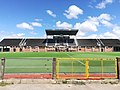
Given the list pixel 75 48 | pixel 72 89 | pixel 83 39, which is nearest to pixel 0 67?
pixel 72 89

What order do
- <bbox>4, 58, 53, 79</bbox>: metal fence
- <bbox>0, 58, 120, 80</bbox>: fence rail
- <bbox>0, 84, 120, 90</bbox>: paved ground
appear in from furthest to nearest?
<bbox>4, 58, 53, 79</bbox>: metal fence
<bbox>0, 58, 120, 80</bbox>: fence rail
<bbox>0, 84, 120, 90</bbox>: paved ground

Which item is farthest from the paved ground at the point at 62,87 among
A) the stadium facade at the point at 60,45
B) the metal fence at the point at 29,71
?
the stadium facade at the point at 60,45

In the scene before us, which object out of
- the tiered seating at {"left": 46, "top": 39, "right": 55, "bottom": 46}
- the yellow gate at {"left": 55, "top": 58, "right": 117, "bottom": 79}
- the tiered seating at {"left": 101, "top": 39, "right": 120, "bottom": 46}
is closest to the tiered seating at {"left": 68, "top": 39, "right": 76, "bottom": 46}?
the tiered seating at {"left": 46, "top": 39, "right": 55, "bottom": 46}

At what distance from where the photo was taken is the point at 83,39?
89.0 metres

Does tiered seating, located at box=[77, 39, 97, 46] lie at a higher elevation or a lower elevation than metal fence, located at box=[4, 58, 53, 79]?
higher

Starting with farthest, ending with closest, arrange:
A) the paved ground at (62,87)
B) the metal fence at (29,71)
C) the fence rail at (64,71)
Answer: the metal fence at (29,71)
the fence rail at (64,71)
the paved ground at (62,87)

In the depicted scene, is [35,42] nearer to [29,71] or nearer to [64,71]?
[29,71]

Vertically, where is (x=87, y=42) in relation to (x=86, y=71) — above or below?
above

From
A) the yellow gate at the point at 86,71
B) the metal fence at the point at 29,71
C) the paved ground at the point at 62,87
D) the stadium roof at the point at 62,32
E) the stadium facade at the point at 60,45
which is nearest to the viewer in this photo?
the paved ground at the point at 62,87

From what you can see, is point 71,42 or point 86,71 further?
point 71,42

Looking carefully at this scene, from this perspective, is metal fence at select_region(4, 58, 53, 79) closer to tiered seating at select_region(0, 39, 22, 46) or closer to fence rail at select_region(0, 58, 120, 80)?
fence rail at select_region(0, 58, 120, 80)

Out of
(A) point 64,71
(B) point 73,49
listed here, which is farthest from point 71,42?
(A) point 64,71

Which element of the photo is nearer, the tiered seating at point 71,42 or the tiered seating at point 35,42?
the tiered seating at point 71,42

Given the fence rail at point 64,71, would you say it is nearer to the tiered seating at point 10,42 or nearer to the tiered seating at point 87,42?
the tiered seating at point 87,42
